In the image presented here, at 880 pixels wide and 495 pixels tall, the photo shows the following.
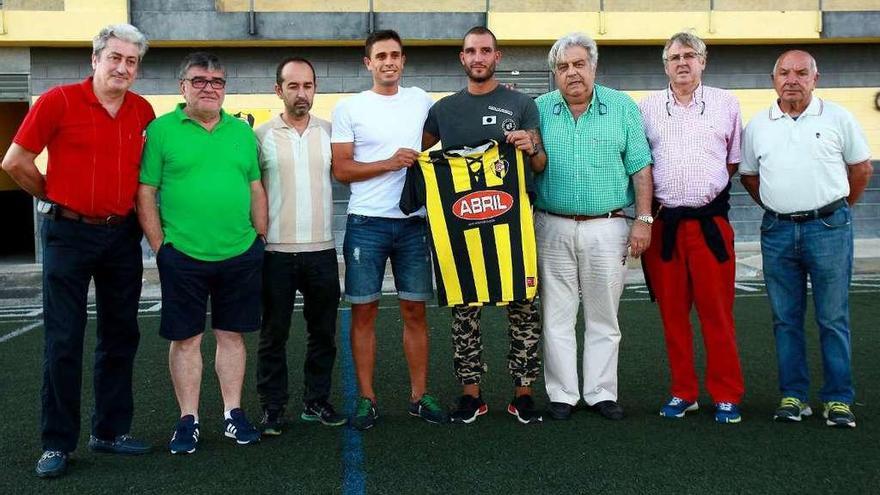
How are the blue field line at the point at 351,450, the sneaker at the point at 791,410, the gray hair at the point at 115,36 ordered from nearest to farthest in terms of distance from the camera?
the blue field line at the point at 351,450
the gray hair at the point at 115,36
the sneaker at the point at 791,410

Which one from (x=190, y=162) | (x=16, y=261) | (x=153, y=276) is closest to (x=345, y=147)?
(x=190, y=162)

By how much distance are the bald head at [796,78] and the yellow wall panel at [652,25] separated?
9.44m

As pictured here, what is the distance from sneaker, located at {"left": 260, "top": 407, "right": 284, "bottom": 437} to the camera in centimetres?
A: 442

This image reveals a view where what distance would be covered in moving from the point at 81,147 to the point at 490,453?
230 cm

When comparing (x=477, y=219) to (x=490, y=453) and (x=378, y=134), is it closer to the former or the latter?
(x=378, y=134)

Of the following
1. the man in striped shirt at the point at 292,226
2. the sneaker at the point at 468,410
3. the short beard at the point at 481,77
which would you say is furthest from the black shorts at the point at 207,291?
the short beard at the point at 481,77

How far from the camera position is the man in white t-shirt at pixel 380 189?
4453 millimetres

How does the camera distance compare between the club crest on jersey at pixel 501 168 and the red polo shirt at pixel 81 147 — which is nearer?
the red polo shirt at pixel 81 147

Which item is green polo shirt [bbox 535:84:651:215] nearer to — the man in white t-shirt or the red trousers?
the red trousers

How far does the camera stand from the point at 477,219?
14.8 ft

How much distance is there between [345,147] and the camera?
4.46 metres

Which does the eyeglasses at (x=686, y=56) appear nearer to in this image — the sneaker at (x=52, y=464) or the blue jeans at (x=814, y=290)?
the blue jeans at (x=814, y=290)

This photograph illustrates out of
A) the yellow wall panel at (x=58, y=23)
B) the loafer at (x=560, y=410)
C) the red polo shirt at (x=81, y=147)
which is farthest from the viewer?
the yellow wall panel at (x=58, y=23)

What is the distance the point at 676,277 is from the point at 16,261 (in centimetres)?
1250
